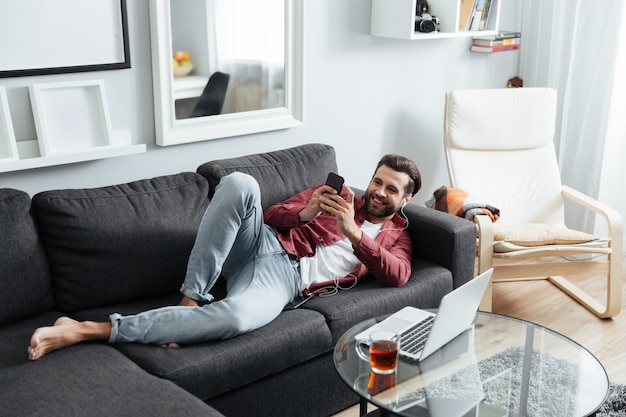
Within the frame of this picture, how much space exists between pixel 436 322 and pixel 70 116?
1.50 metres

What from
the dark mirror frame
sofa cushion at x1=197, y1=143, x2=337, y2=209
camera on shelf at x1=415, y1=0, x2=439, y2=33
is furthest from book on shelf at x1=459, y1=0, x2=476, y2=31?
the dark mirror frame

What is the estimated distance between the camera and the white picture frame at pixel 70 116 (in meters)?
2.56

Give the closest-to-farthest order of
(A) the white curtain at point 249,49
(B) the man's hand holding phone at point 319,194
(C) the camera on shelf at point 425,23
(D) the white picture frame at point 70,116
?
(D) the white picture frame at point 70,116
(B) the man's hand holding phone at point 319,194
(A) the white curtain at point 249,49
(C) the camera on shelf at point 425,23

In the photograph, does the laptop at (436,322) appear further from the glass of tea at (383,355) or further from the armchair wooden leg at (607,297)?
the armchair wooden leg at (607,297)

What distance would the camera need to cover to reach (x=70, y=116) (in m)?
2.64

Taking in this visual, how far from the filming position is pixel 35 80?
8.39 feet

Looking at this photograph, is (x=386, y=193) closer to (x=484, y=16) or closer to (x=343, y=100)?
(x=343, y=100)

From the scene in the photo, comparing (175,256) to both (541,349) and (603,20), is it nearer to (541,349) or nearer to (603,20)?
(541,349)

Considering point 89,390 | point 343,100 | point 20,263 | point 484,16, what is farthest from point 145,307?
point 484,16

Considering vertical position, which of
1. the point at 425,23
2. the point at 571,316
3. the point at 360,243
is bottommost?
the point at 571,316

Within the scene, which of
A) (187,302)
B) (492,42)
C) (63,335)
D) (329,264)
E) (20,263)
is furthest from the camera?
(492,42)

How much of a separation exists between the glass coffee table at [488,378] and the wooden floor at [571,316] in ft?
2.79

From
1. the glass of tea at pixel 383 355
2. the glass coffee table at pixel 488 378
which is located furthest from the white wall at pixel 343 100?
the glass of tea at pixel 383 355

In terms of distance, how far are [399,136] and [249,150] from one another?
0.96 meters
